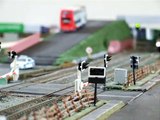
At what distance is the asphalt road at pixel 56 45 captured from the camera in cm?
5350

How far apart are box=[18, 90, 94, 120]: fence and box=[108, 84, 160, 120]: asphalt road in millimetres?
1833

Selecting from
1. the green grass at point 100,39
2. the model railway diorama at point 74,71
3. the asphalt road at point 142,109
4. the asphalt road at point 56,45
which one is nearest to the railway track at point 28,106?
the model railway diorama at point 74,71

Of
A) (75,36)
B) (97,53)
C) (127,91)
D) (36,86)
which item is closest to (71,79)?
(36,86)

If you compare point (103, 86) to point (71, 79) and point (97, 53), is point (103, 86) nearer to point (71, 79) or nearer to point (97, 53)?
point (71, 79)

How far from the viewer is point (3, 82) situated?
3438 centimetres

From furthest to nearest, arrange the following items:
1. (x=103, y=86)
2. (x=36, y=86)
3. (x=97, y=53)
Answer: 1. (x=97, y=53)
2. (x=36, y=86)
3. (x=103, y=86)

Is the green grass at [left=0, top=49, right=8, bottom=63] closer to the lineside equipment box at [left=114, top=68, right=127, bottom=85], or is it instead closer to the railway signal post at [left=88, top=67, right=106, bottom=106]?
the lineside equipment box at [left=114, top=68, right=127, bottom=85]

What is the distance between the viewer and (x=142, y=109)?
23234mm

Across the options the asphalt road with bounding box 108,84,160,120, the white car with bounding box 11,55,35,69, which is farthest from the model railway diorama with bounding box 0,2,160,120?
the asphalt road with bounding box 108,84,160,120

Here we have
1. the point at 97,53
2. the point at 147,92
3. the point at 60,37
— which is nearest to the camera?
the point at 147,92

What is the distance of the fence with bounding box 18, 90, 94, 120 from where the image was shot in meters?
18.5

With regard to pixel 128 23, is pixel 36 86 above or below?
below

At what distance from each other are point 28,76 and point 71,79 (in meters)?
4.93

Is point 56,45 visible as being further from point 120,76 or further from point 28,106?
point 28,106
